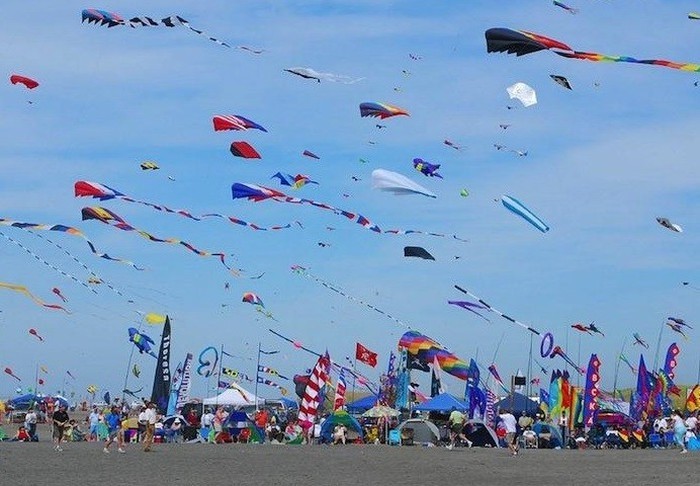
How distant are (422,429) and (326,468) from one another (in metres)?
16.1

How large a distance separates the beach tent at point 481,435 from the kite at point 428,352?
20.4 ft

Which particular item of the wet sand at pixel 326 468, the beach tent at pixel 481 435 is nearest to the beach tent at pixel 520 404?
the beach tent at pixel 481 435

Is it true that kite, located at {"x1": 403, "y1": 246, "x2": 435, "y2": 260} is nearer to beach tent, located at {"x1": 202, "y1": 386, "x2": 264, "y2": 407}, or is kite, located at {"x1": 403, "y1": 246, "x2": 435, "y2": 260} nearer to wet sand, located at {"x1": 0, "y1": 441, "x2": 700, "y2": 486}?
wet sand, located at {"x1": 0, "y1": 441, "x2": 700, "y2": 486}

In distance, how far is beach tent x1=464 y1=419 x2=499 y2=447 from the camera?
3734 centimetres

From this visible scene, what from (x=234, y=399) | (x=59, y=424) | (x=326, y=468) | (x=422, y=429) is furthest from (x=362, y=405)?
(x=326, y=468)

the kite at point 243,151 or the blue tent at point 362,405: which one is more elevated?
the kite at point 243,151

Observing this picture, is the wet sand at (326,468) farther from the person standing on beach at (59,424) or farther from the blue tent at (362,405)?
the blue tent at (362,405)

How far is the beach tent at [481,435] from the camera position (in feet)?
123

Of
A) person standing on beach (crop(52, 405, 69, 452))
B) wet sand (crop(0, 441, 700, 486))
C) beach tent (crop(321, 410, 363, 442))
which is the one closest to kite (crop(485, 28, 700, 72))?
wet sand (crop(0, 441, 700, 486))

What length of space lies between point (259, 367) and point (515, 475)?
34647 mm

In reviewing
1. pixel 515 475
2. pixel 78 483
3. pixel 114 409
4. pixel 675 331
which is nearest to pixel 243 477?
pixel 78 483

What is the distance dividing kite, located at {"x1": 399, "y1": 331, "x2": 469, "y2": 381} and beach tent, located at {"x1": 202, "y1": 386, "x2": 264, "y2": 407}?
12.0 metres

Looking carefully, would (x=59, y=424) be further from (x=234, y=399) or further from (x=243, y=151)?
(x=234, y=399)

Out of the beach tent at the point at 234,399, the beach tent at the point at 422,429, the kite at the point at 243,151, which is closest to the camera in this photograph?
the kite at the point at 243,151
